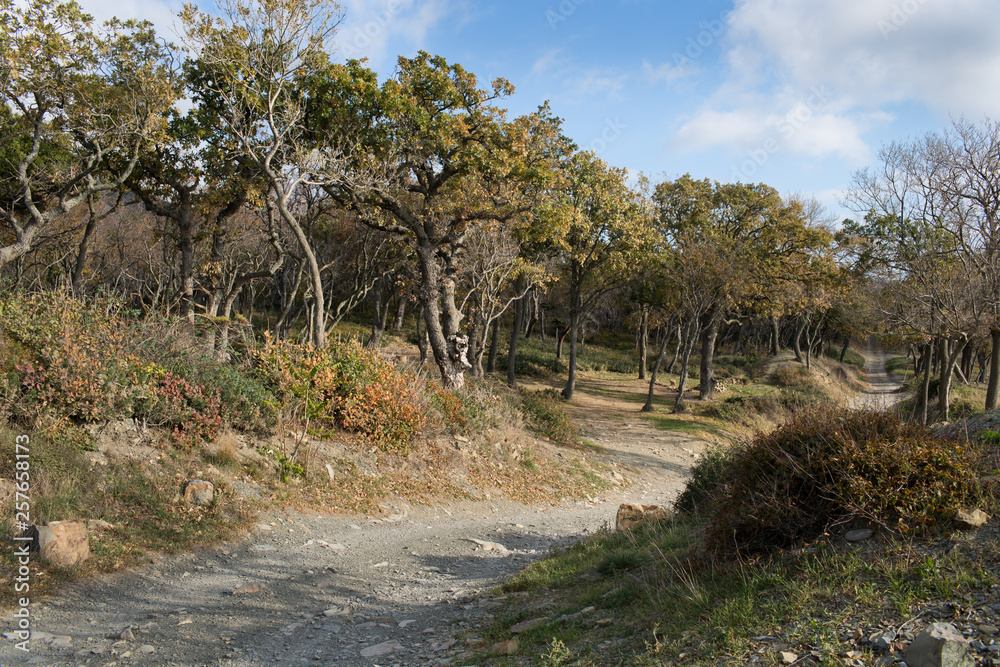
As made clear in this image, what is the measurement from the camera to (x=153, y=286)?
31.1 m

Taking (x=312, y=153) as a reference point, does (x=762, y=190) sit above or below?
above

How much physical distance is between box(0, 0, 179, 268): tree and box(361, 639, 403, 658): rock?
35.5ft

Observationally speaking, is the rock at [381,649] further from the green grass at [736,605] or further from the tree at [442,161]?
the tree at [442,161]

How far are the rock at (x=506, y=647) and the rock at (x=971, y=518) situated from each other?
10.2ft

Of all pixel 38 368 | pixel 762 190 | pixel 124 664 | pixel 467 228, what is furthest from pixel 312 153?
pixel 762 190

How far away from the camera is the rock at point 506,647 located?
4.30 meters

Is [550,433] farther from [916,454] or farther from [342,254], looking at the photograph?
[342,254]

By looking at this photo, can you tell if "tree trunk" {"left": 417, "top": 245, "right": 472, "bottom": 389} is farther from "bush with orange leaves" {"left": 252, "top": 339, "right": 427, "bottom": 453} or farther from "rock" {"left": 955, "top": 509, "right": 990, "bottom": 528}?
"rock" {"left": 955, "top": 509, "right": 990, "bottom": 528}

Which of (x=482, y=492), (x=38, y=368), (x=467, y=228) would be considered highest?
(x=467, y=228)

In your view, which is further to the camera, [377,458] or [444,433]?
[444,433]

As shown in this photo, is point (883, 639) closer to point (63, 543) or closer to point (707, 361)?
point (63, 543)

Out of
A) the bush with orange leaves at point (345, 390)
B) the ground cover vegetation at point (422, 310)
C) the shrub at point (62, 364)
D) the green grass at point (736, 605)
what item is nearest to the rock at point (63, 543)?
the ground cover vegetation at point (422, 310)

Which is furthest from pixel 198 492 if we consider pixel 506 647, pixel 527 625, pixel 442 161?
pixel 442 161

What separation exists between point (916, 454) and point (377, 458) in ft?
26.6
